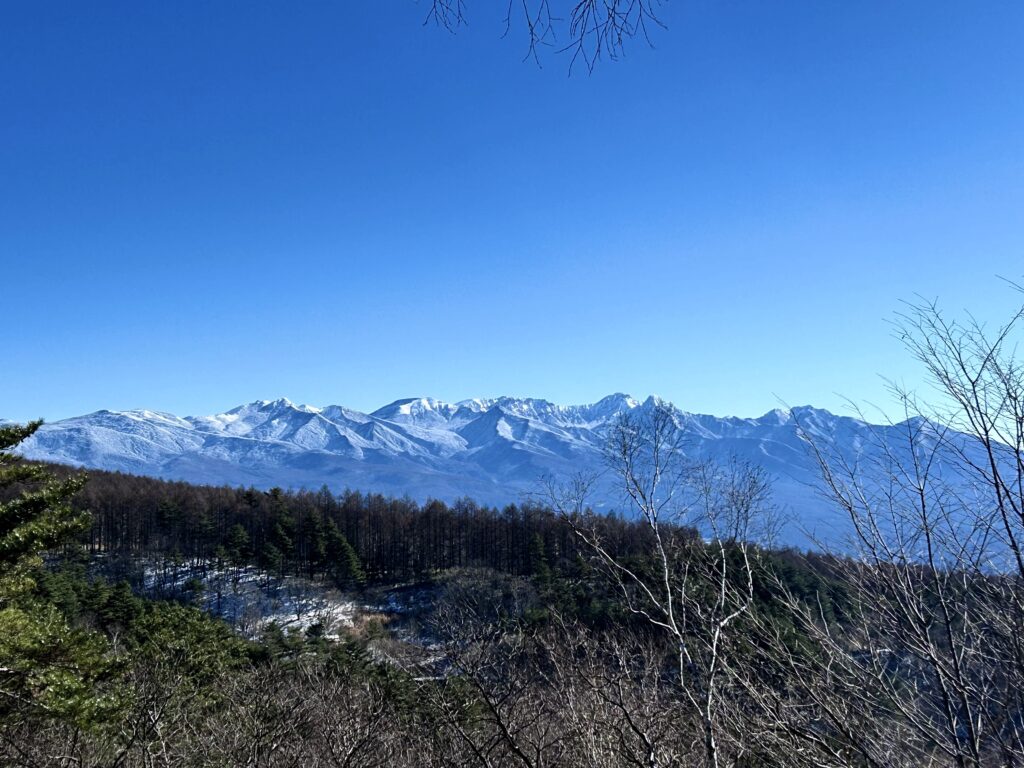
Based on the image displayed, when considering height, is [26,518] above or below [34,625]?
above

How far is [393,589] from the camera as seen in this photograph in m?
64.9

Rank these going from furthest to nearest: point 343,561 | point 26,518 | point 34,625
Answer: point 343,561 → point 26,518 → point 34,625

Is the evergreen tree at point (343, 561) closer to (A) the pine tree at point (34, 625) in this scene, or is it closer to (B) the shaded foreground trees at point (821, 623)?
(A) the pine tree at point (34, 625)

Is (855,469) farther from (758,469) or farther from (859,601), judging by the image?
(758,469)

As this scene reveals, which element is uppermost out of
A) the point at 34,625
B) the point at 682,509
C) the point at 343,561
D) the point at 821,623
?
the point at 682,509

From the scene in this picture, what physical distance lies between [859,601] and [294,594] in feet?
201

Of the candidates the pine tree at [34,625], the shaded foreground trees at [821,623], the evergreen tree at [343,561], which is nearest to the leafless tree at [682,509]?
the shaded foreground trees at [821,623]

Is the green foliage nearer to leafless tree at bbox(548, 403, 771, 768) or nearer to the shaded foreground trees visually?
the shaded foreground trees

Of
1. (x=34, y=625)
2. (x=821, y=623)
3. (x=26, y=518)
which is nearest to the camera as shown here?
(x=821, y=623)

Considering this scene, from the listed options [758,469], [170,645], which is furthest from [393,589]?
[758,469]

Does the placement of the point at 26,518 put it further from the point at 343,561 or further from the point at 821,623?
the point at 343,561

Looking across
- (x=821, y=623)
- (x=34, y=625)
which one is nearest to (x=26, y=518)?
(x=34, y=625)

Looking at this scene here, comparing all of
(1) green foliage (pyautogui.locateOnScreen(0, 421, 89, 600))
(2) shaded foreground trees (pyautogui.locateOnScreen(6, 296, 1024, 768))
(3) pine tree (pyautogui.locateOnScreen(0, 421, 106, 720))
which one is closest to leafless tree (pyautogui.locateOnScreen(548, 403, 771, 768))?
(2) shaded foreground trees (pyautogui.locateOnScreen(6, 296, 1024, 768))

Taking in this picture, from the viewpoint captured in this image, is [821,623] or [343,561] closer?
[821,623]
